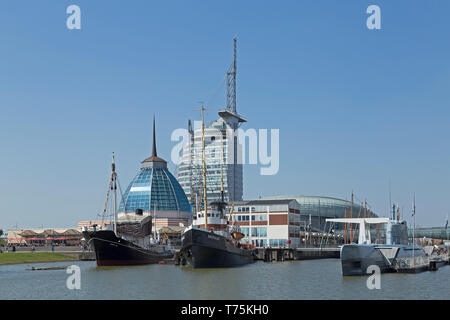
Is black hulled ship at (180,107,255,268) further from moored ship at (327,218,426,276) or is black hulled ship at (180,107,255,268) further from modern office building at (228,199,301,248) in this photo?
modern office building at (228,199,301,248)

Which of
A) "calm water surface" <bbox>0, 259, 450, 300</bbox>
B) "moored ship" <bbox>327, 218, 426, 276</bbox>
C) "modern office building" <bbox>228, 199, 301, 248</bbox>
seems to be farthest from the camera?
"modern office building" <bbox>228, 199, 301, 248</bbox>

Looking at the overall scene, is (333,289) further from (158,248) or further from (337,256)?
(337,256)

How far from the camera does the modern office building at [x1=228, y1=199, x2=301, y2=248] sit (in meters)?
171

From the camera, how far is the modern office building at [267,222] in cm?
17062

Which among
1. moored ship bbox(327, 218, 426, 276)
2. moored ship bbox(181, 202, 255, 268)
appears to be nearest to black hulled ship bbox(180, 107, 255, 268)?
moored ship bbox(181, 202, 255, 268)

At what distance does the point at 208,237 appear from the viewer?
95.2 metres

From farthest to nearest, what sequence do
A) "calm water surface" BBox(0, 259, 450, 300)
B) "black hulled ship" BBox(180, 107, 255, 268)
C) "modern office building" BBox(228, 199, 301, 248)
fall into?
"modern office building" BBox(228, 199, 301, 248), "black hulled ship" BBox(180, 107, 255, 268), "calm water surface" BBox(0, 259, 450, 300)

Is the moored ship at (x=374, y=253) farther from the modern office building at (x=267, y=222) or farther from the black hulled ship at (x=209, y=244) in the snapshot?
the modern office building at (x=267, y=222)

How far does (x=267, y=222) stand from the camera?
564 feet

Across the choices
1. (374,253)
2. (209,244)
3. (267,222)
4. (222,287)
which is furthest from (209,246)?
(267,222)
